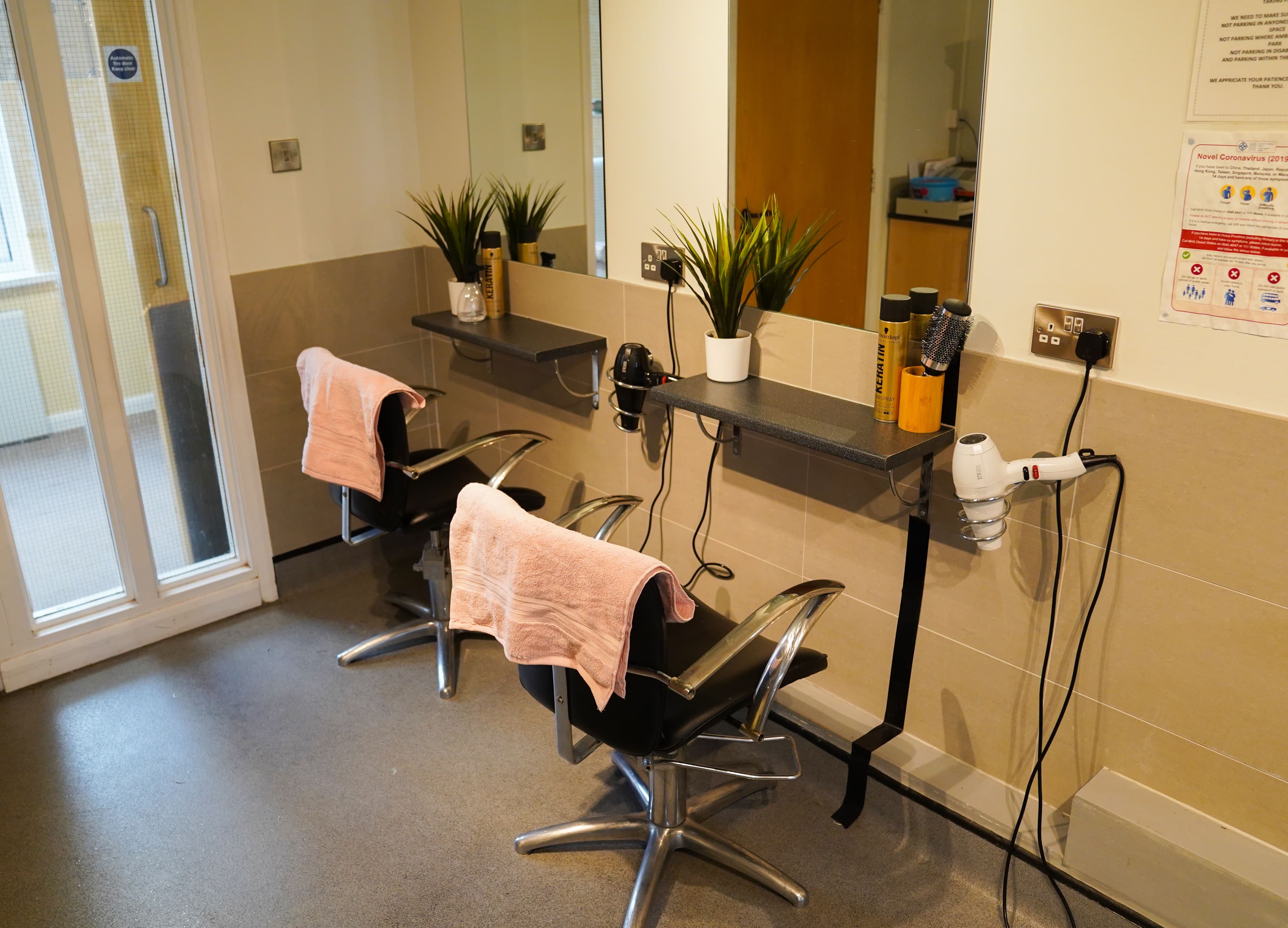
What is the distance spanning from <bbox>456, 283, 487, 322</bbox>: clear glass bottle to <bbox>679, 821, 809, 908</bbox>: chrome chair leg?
1.63 meters

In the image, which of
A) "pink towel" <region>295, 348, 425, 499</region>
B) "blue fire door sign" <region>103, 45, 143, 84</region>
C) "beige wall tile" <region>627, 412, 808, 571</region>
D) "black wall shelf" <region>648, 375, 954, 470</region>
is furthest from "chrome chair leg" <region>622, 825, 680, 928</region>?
"blue fire door sign" <region>103, 45, 143, 84</region>

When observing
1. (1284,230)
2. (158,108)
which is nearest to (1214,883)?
(1284,230)

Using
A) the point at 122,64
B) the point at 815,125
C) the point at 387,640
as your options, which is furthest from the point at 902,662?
the point at 122,64

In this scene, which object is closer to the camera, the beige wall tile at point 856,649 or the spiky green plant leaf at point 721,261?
the spiky green plant leaf at point 721,261

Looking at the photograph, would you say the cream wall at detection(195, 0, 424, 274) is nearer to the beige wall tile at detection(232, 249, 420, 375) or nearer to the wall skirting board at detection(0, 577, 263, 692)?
the beige wall tile at detection(232, 249, 420, 375)

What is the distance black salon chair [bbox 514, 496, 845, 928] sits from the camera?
1717mm

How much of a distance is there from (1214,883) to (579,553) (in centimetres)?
128

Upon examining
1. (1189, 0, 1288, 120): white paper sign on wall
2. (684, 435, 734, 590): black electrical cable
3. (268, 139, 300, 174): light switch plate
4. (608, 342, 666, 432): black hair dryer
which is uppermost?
(1189, 0, 1288, 120): white paper sign on wall

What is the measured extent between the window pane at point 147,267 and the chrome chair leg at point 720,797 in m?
1.75

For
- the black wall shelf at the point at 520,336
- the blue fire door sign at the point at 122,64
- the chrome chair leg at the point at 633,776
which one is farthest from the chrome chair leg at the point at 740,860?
the blue fire door sign at the point at 122,64

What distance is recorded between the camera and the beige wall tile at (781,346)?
226cm

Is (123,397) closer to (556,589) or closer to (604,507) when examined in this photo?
(604,507)

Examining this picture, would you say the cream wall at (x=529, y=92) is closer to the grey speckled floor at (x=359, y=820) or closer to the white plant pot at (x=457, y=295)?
the white plant pot at (x=457, y=295)

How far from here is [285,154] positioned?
295cm
